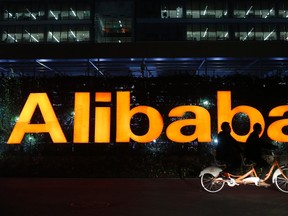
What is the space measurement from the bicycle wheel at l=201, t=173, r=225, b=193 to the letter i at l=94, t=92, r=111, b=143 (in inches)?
185

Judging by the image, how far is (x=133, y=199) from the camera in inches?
373

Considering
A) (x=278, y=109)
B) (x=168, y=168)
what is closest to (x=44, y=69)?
(x=168, y=168)

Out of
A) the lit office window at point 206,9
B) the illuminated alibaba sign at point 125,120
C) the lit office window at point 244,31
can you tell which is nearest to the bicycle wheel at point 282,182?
the illuminated alibaba sign at point 125,120

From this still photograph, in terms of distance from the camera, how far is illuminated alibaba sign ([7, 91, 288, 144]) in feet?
45.5

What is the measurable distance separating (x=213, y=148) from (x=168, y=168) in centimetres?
190

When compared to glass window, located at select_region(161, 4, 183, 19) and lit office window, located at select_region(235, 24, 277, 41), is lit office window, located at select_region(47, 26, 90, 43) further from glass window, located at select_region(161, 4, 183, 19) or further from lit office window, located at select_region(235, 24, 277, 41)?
lit office window, located at select_region(235, 24, 277, 41)

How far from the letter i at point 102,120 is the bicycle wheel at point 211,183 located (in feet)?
15.4

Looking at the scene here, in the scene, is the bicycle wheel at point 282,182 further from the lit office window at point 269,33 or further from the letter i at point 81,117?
the lit office window at point 269,33

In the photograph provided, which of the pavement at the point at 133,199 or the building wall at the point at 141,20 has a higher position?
the building wall at the point at 141,20

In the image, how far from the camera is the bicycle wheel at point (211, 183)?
10359mm

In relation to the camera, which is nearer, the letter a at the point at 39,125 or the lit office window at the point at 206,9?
the letter a at the point at 39,125

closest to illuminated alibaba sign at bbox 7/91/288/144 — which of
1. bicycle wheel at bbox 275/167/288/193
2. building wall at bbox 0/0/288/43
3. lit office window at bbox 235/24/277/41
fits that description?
bicycle wheel at bbox 275/167/288/193

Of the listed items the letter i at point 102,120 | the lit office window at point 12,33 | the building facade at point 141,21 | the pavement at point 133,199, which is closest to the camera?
the pavement at point 133,199

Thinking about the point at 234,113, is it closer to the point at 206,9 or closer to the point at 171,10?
the point at 171,10
